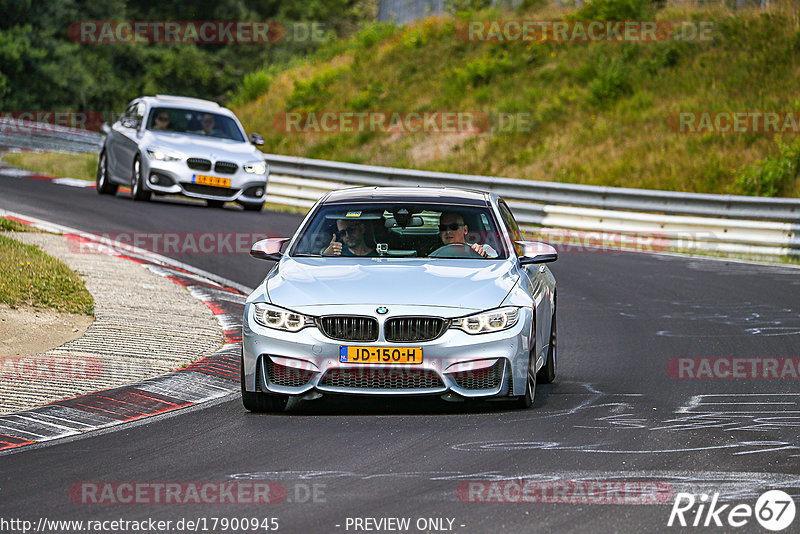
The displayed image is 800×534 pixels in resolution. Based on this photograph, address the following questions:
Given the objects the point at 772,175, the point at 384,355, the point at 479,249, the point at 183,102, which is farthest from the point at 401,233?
the point at 772,175

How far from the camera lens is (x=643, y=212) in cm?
2248

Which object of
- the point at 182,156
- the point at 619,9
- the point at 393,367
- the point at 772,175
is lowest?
the point at 393,367

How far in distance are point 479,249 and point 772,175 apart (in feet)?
54.8

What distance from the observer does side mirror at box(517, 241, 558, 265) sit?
9234 millimetres

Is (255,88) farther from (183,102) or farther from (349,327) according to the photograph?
(349,327)

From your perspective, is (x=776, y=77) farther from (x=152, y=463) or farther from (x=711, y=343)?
(x=152, y=463)

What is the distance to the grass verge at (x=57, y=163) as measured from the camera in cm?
2981

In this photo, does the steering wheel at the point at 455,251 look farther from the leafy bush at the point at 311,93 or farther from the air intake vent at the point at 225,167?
the leafy bush at the point at 311,93

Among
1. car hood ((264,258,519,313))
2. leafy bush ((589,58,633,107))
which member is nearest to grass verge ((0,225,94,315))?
car hood ((264,258,519,313))

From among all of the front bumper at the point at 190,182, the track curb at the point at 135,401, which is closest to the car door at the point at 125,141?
the front bumper at the point at 190,182

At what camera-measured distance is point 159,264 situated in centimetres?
1579

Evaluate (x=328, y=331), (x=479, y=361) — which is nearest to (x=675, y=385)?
(x=479, y=361)

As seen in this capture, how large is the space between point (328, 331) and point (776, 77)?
934 inches

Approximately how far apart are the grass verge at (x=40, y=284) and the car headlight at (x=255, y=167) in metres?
9.00
